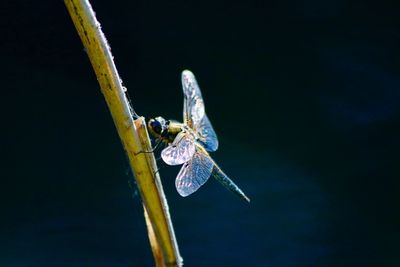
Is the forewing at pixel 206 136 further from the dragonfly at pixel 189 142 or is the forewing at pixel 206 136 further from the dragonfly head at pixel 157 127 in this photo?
the dragonfly head at pixel 157 127

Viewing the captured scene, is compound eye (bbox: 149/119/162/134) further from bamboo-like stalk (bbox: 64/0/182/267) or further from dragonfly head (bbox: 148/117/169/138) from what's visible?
bamboo-like stalk (bbox: 64/0/182/267)

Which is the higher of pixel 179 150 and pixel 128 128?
pixel 128 128

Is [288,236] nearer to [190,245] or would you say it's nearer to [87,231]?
[190,245]

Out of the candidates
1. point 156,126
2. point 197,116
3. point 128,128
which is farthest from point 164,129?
point 128,128

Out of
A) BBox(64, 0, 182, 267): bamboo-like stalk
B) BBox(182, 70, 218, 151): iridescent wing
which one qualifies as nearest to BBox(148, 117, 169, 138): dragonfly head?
BBox(182, 70, 218, 151): iridescent wing

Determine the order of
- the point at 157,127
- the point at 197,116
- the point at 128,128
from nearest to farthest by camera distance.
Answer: the point at 128,128
the point at 157,127
the point at 197,116


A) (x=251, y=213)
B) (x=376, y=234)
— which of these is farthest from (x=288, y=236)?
(x=376, y=234)

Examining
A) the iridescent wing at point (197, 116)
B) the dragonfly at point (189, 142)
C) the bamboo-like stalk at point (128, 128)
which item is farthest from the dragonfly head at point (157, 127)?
the bamboo-like stalk at point (128, 128)

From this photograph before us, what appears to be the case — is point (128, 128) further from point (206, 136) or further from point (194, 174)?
point (206, 136)
